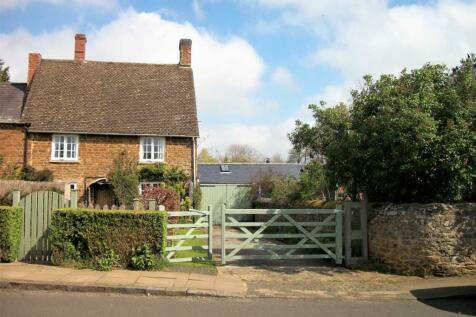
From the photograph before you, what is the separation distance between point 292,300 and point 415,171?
470cm

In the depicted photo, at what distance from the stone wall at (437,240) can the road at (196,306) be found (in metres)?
1.79

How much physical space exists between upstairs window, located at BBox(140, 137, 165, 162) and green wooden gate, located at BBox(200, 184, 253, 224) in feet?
19.7

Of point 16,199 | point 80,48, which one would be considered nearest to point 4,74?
point 80,48

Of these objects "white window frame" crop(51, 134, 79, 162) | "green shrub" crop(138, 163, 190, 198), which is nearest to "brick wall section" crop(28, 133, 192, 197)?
"white window frame" crop(51, 134, 79, 162)

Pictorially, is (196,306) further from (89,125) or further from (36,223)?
(89,125)

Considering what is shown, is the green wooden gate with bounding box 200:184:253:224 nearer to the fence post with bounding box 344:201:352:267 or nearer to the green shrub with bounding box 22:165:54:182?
the green shrub with bounding box 22:165:54:182

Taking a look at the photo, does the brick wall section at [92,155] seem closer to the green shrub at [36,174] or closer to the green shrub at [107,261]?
the green shrub at [36,174]

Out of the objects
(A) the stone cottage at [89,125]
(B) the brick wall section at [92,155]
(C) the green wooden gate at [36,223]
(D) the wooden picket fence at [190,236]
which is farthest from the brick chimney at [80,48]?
(D) the wooden picket fence at [190,236]

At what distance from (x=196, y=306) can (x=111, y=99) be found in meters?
20.2

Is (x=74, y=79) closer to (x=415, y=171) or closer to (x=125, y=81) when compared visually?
(x=125, y=81)

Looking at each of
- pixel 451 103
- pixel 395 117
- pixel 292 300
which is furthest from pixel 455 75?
pixel 292 300

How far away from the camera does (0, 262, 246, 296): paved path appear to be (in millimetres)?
9070

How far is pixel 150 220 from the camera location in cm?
1103

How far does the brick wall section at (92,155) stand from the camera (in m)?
24.1
